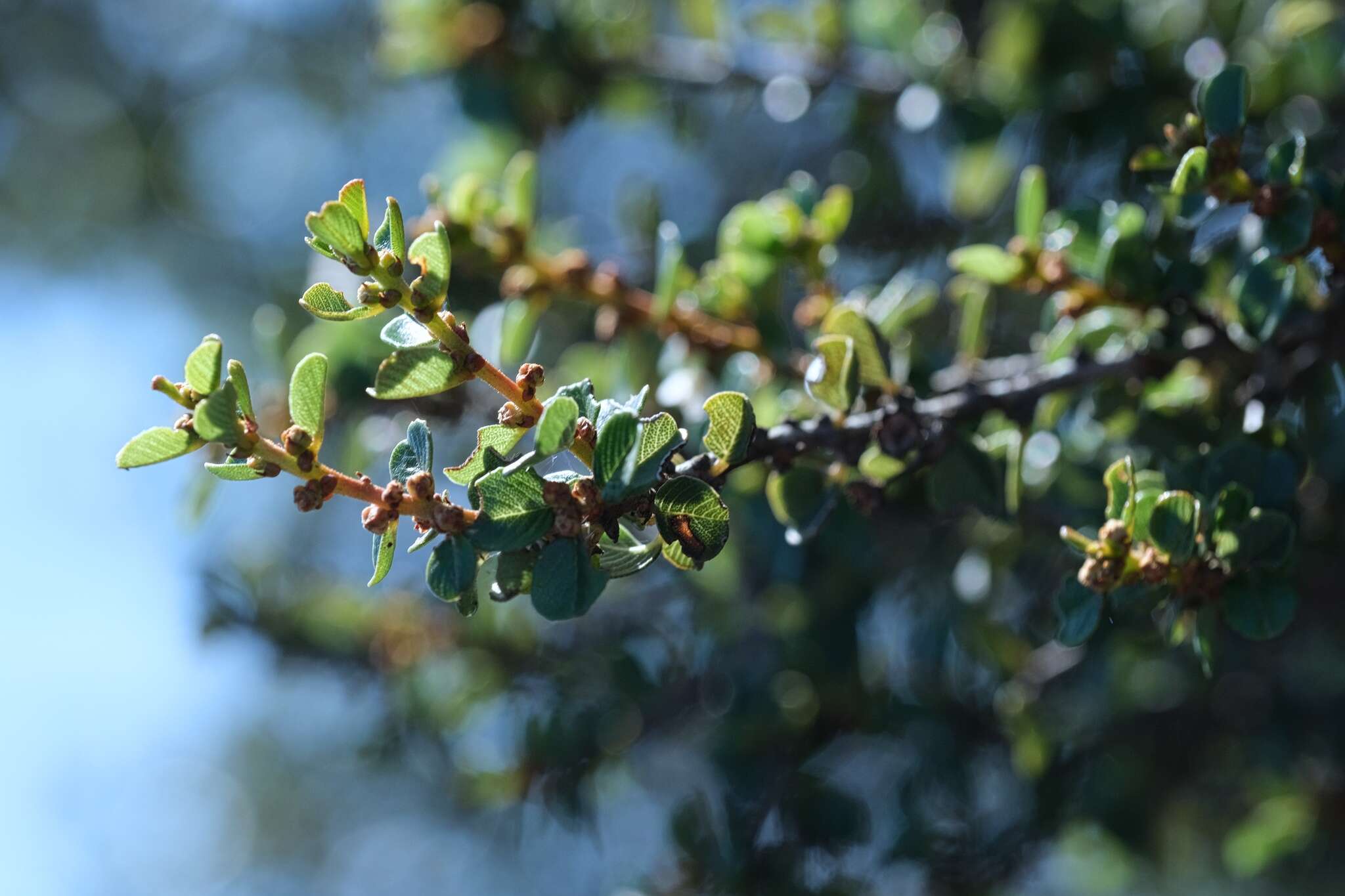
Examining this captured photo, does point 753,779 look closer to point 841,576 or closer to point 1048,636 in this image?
point 841,576

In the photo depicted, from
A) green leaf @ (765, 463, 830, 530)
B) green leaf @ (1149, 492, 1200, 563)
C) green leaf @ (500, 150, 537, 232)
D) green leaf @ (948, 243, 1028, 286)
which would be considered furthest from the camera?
green leaf @ (500, 150, 537, 232)

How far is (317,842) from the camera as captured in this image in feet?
14.2

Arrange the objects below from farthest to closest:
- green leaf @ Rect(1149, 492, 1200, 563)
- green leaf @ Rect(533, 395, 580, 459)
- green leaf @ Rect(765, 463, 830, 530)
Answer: green leaf @ Rect(765, 463, 830, 530), green leaf @ Rect(1149, 492, 1200, 563), green leaf @ Rect(533, 395, 580, 459)

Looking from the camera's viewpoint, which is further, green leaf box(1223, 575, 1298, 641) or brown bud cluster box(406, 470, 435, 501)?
green leaf box(1223, 575, 1298, 641)

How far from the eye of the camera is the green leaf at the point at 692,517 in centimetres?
65

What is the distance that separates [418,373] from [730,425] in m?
0.19

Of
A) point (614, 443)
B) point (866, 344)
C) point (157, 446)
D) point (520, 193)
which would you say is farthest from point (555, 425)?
point (520, 193)

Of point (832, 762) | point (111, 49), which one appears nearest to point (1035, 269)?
point (832, 762)

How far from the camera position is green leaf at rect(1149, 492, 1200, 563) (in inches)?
28.3

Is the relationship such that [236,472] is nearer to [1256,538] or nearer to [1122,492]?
[1122,492]

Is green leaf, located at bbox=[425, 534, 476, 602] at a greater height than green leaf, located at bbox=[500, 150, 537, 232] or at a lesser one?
lesser

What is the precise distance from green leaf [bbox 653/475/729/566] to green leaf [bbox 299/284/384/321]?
207mm

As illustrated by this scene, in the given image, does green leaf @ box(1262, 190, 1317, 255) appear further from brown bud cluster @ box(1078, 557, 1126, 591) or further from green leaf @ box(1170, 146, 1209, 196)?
brown bud cluster @ box(1078, 557, 1126, 591)

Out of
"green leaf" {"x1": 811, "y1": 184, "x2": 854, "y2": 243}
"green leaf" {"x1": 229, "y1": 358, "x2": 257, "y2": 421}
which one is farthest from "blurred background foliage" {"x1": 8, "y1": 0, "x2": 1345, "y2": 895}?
"green leaf" {"x1": 229, "y1": 358, "x2": 257, "y2": 421}
